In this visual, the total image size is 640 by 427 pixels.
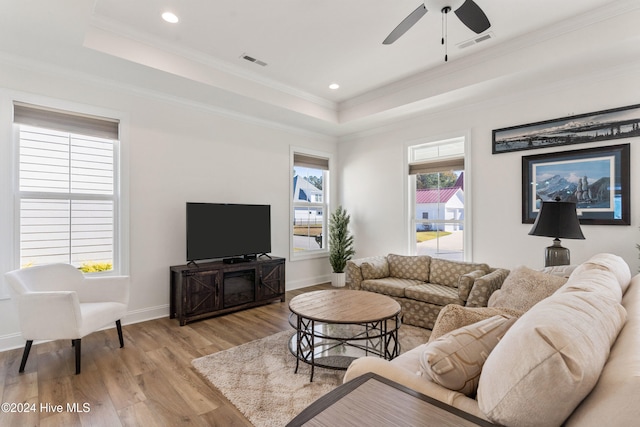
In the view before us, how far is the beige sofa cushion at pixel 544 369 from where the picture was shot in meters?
0.76

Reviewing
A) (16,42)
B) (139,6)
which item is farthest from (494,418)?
(16,42)

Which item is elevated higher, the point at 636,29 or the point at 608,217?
the point at 636,29

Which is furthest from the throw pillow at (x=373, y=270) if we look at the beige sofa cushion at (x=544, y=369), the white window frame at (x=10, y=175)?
the white window frame at (x=10, y=175)

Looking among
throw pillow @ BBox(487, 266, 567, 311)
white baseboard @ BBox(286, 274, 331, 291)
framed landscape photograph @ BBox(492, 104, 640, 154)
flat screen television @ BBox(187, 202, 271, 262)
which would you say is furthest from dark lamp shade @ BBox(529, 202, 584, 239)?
white baseboard @ BBox(286, 274, 331, 291)

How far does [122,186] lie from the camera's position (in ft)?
12.1

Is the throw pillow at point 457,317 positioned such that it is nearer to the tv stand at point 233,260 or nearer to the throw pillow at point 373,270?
the throw pillow at point 373,270

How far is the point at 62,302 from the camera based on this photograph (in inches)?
97.8

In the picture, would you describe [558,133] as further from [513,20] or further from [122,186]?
[122,186]

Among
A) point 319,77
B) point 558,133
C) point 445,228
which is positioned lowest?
point 445,228

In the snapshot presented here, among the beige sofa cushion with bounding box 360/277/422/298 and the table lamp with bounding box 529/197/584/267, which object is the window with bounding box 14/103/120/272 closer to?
the beige sofa cushion with bounding box 360/277/422/298

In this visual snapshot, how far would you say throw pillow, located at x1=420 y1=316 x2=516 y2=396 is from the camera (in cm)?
109

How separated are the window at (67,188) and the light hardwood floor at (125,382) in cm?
93

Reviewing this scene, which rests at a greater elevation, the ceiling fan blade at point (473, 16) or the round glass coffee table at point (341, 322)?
the ceiling fan blade at point (473, 16)

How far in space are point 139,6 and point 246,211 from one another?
8.34 ft
